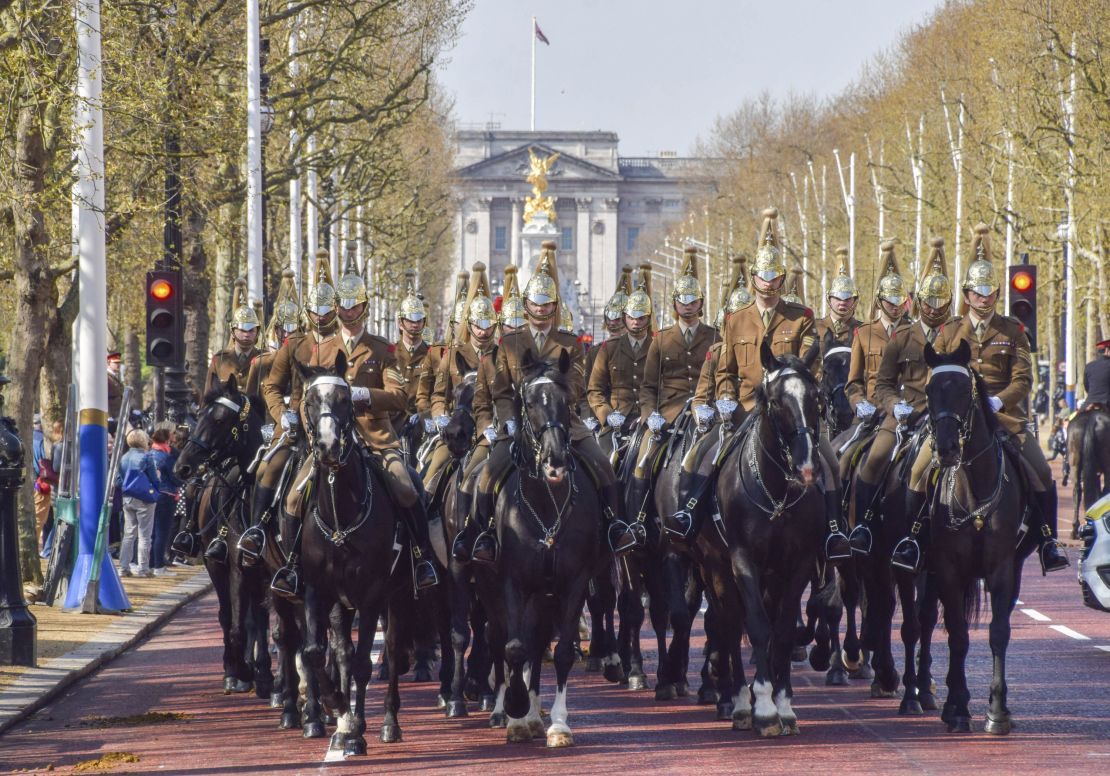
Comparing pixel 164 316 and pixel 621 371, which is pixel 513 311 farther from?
pixel 164 316

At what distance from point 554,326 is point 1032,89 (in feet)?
103

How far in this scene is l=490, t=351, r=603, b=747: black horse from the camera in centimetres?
1130

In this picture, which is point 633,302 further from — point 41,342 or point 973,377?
point 41,342

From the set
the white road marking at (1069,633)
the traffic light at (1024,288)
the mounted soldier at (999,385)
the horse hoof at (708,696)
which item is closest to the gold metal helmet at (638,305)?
the mounted soldier at (999,385)

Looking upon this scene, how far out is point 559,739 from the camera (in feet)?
36.6

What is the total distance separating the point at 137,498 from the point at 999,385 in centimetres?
1194

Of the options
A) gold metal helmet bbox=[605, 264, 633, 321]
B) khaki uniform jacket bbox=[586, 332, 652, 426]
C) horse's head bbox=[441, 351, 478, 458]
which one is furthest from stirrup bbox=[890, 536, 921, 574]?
gold metal helmet bbox=[605, 264, 633, 321]

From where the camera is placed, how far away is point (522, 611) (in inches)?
455

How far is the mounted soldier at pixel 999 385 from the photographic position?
40.4 feet

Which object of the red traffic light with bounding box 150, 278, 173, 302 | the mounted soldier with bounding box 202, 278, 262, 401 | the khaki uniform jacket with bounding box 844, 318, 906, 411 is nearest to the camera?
the khaki uniform jacket with bounding box 844, 318, 906, 411

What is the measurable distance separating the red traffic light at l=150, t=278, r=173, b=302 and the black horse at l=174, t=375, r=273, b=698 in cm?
621

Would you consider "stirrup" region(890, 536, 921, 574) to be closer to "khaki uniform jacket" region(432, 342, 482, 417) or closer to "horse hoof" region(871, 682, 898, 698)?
"horse hoof" region(871, 682, 898, 698)

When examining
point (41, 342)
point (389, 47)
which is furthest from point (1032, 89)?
point (41, 342)

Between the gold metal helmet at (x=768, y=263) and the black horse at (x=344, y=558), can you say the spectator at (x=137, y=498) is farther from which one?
the black horse at (x=344, y=558)
